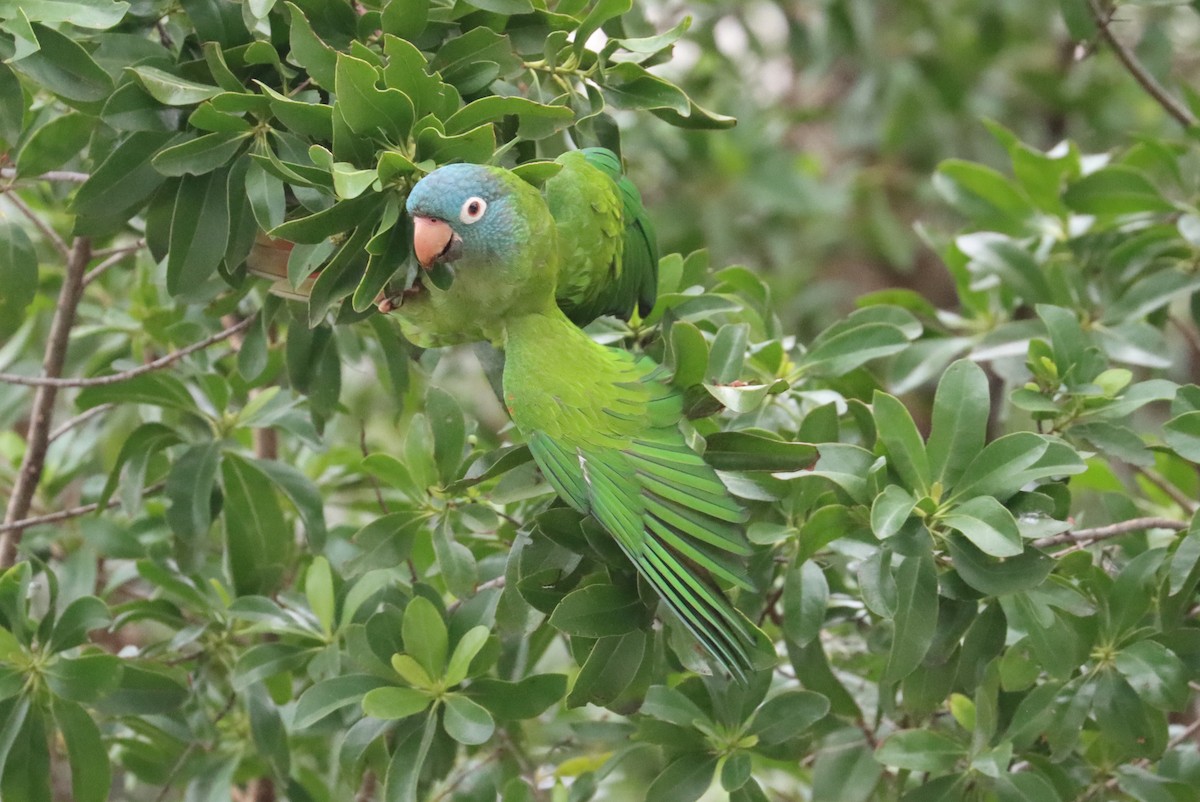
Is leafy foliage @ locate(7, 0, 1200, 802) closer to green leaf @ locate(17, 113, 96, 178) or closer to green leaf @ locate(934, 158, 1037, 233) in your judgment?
green leaf @ locate(17, 113, 96, 178)

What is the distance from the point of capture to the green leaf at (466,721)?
120cm

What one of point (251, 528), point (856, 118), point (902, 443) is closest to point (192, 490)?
point (251, 528)

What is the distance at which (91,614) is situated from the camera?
131 cm

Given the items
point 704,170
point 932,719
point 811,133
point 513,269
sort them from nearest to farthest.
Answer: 1. point 513,269
2. point 932,719
3. point 704,170
4. point 811,133

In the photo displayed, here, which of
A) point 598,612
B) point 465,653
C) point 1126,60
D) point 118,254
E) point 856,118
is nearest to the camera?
point 598,612


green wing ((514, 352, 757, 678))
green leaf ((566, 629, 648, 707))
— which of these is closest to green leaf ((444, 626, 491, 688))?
green leaf ((566, 629, 648, 707))

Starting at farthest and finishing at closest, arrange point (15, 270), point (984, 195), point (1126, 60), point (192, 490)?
point (984, 195) → point (1126, 60) → point (192, 490) → point (15, 270)

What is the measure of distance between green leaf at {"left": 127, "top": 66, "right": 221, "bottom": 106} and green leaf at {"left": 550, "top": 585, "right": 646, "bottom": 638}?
0.63 m

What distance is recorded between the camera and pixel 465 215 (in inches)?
43.0

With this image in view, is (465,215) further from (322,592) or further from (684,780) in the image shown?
(684,780)

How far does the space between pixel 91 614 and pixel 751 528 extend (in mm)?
759

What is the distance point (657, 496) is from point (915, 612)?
0.29 m

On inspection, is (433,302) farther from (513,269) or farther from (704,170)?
(704,170)

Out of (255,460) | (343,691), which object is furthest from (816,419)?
(255,460)
